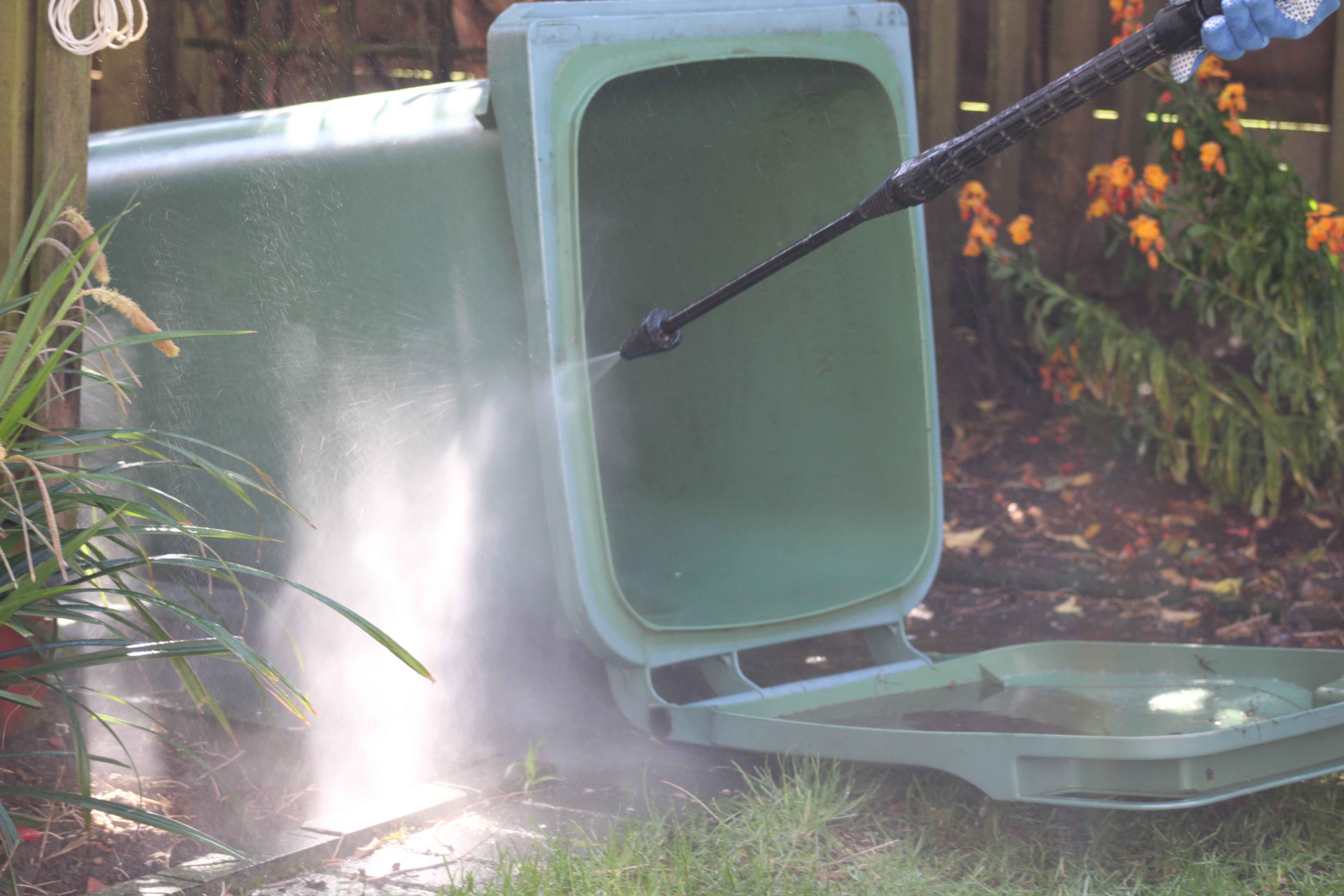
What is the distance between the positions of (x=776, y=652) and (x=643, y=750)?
0.70m

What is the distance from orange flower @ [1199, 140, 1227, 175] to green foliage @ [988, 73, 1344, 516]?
0.05 feet

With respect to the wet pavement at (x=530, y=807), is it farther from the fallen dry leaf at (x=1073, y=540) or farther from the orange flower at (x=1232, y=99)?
the orange flower at (x=1232, y=99)

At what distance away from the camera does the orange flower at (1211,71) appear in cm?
335

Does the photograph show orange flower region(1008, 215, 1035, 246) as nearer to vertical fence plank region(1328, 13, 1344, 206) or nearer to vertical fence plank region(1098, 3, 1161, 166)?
vertical fence plank region(1098, 3, 1161, 166)

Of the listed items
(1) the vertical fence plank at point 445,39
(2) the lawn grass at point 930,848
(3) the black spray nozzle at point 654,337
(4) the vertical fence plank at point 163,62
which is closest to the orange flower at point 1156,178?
(3) the black spray nozzle at point 654,337

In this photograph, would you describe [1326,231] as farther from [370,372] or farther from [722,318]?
[370,372]

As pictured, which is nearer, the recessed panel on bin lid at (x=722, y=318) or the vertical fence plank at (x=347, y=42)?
the recessed panel on bin lid at (x=722, y=318)

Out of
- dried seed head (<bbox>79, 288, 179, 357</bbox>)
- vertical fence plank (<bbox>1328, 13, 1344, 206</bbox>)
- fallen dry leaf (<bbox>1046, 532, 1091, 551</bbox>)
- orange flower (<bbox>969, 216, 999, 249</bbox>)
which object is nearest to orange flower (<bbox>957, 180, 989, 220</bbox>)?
orange flower (<bbox>969, 216, 999, 249</bbox>)

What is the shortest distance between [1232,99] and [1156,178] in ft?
0.97

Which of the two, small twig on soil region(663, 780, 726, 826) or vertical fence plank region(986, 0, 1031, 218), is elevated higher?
vertical fence plank region(986, 0, 1031, 218)

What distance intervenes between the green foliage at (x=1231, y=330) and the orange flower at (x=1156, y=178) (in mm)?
79

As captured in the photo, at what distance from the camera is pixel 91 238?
1591 millimetres

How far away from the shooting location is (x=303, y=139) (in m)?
2.34

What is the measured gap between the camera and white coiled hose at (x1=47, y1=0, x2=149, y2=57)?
1.92 metres
